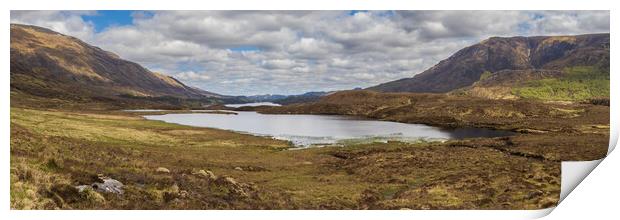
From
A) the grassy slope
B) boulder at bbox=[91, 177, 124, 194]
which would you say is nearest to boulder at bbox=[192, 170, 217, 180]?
the grassy slope

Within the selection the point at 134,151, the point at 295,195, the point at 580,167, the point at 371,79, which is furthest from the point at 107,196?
the point at 371,79

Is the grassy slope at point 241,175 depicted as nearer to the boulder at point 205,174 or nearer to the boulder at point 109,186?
the boulder at point 109,186

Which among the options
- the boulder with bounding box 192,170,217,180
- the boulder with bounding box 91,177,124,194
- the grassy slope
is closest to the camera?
the boulder with bounding box 91,177,124,194

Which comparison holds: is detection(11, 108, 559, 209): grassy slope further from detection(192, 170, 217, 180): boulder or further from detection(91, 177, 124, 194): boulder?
detection(192, 170, 217, 180): boulder

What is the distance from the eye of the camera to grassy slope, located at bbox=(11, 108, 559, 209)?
2895cm

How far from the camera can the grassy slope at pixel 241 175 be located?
2895cm

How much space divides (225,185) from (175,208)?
5.93m

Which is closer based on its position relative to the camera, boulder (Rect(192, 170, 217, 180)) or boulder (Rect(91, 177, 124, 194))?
boulder (Rect(91, 177, 124, 194))

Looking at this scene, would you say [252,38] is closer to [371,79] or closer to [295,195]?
[295,195]

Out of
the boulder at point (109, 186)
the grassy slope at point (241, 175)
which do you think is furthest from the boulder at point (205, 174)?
the boulder at point (109, 186)

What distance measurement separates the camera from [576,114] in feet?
439

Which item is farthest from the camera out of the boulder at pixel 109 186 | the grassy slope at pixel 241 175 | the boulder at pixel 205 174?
the boulder at pixel 205 174

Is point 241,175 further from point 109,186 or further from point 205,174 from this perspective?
point 109,186

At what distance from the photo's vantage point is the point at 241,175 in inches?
1649
